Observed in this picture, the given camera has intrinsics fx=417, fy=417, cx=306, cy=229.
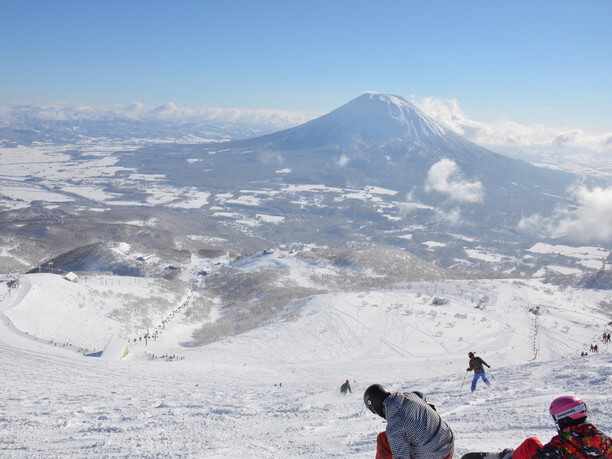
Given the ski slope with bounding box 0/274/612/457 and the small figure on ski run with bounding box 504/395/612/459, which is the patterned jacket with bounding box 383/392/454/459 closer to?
the small figure on ski run with bounding box 504/395/612/459

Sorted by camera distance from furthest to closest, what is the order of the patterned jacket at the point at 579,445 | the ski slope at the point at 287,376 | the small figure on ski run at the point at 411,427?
the ski slope at the point at 287,376
the small figure on ski run at the point at 411,427
the patterned jacket at the point at 579,445

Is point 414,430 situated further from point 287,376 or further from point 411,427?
point 287,376

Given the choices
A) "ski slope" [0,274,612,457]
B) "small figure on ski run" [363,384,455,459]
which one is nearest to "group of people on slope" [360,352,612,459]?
"small figure on ski run" [363,384,455,459]

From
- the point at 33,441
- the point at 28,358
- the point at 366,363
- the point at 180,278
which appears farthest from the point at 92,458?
the point at 180,278

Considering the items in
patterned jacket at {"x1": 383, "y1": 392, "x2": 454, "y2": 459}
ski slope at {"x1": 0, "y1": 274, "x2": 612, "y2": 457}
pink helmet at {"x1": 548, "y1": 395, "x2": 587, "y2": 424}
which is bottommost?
ski slope at {"x1": 0, "y1": 274, "x2": 612, "y2": 457}

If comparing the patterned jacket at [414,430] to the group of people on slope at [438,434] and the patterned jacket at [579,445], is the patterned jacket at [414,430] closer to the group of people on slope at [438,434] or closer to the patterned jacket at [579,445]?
the group of people on slope at [438,434]

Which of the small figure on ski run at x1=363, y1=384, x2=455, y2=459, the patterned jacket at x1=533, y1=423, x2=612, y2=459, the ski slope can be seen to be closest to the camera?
the patterned jacket at x1=533, y1=423, x2=612, y2=459

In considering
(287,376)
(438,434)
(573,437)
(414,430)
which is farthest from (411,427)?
(287,376)

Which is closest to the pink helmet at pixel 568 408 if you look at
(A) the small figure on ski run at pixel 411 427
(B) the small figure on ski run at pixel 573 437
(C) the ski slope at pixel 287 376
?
(B) the small figure on ski run at pixel 573 437

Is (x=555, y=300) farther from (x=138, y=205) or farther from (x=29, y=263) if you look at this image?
(x=138, y=205)
